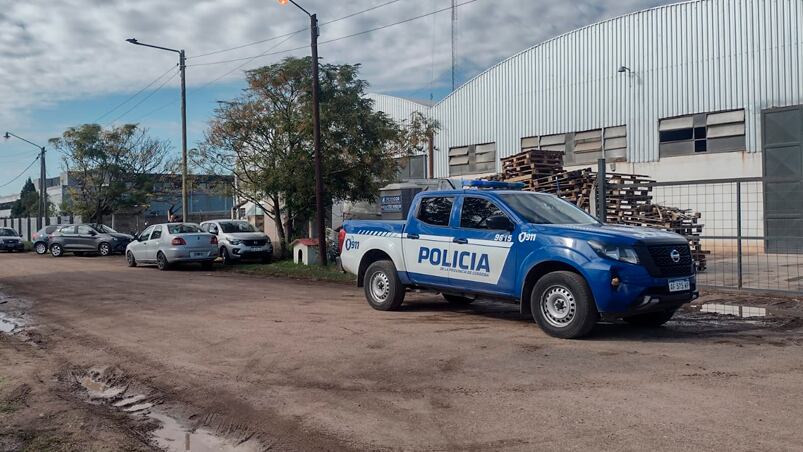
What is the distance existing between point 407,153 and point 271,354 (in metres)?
16.9

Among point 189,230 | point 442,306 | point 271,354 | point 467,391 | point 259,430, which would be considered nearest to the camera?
point 259,430

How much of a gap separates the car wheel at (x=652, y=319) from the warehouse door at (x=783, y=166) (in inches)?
557

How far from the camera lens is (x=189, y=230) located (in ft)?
72.1

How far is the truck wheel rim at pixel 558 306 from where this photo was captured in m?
8.41

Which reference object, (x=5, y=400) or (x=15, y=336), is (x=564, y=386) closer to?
(x=5, y=400)

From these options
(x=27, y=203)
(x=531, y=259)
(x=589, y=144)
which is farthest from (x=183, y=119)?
(x=27, y=203)

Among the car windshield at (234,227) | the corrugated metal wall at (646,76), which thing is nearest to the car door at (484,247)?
the car windshield at (234,227)

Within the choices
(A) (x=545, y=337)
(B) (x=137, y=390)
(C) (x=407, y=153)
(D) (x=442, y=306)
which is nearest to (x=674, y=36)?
(C) (x=407, y=153)

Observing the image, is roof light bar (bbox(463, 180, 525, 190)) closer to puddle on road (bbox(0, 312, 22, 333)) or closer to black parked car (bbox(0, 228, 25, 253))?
puddle on road (bbox(0, 312, 22, 333))

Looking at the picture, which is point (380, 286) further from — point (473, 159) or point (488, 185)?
point (473, 159)

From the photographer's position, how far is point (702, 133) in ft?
82.3

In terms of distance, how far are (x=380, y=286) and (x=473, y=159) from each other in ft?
74.9

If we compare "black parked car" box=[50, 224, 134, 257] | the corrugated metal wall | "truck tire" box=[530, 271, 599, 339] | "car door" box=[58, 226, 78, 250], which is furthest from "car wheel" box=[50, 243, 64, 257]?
"truck tire" box=[530, 271, 599, 339]

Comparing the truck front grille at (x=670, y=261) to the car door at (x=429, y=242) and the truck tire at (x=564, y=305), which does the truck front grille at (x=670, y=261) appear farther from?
the car door at (x=429, y=242)
